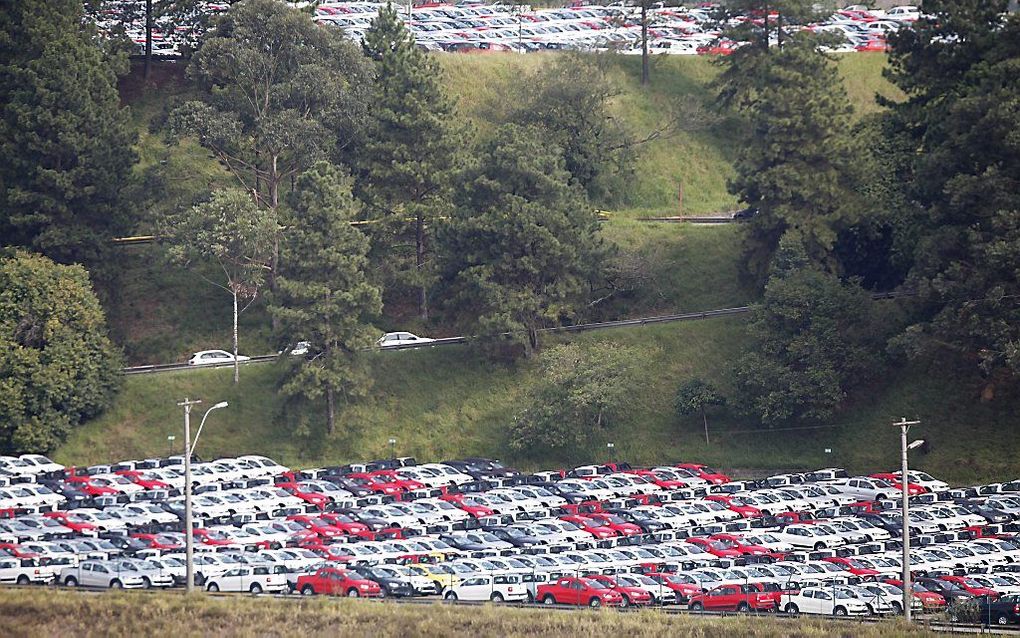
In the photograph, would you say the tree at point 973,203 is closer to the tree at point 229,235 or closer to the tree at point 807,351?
the tree at point 807,351

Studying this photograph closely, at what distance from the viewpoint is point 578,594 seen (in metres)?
58.1

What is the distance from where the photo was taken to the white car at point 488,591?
58.8 meters

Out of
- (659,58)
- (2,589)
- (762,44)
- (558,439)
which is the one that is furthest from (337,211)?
(659,58)

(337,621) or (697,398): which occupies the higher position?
(697,398)

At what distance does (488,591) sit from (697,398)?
2733 centimetres

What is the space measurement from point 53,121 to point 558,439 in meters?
33.5

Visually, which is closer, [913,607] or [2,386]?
[913,607]

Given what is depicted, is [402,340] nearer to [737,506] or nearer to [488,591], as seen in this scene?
[737,506]

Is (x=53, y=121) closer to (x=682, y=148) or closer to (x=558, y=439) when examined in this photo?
(x=558, y=439)

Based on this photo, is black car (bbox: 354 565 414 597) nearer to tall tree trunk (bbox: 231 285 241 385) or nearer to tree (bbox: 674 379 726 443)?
tree (bbox: 674 379 726 443)

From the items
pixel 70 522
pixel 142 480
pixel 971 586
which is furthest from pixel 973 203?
pixel 70 522

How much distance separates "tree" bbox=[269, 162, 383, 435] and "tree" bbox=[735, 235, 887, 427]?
19930 millimetres

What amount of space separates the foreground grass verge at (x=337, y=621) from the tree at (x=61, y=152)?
36638 millimetres

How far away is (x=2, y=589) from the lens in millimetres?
59969
